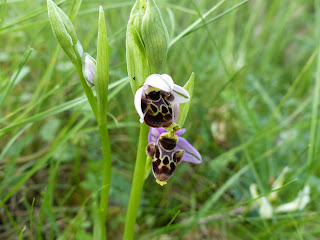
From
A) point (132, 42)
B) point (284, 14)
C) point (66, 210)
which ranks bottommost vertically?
point (66, 210)

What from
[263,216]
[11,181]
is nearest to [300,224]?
[263,216]

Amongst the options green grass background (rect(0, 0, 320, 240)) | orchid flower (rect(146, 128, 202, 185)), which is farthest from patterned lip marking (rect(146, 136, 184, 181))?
green grass background (rect(0, 0, 320, 240))

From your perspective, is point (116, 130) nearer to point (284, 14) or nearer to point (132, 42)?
point (132, 42)

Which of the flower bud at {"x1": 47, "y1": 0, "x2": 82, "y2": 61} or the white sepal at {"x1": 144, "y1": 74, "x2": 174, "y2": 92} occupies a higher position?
the flower bud at {"x1": 47, "y1": 0, "x2": 82, "y2": 61}

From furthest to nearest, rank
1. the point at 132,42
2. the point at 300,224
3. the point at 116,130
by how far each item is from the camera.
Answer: the point at 116,130
the point at 300,224
the point at 132,42

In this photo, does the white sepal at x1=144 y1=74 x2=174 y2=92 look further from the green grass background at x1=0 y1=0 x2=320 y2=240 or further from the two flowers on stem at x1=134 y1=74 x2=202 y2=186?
the green grass background at x1=0 y1=0 x2=320 y2=240
